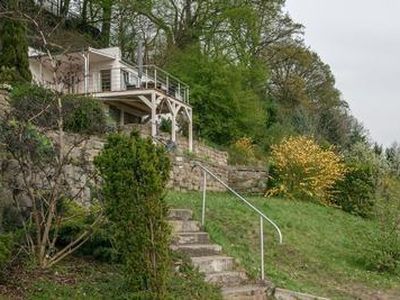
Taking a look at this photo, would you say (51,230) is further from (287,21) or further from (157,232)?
(287,21)

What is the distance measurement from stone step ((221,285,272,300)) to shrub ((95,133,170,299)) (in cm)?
172

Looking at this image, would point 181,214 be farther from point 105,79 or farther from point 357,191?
point 105,79

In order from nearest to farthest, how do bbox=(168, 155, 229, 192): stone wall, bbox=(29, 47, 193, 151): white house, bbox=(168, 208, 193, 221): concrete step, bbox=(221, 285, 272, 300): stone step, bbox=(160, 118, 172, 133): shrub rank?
1. bbox=(221, 285, 272, 300): stone step
2. bbox=(168, 208, 193, 221): concrete step
3. bbox=(168, 155, 229, 192): stone wall
4. bbox=(29, 47, 193, 151): white house
5. bbox=(160, 118, 172, 133): shrub

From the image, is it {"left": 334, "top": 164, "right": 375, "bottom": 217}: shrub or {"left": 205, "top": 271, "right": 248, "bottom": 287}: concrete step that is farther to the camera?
{"left": 334, "top": 164, "right": 375, "bottom": 217}: shrub

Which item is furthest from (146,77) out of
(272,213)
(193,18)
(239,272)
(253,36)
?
(239,272)

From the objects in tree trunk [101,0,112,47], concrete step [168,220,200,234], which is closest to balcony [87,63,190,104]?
tree trunk [101,0,112,47]

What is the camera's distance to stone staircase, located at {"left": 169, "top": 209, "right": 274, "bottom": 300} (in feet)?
27.3

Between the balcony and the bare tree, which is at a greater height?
the balcony

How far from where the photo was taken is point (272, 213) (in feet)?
44.1

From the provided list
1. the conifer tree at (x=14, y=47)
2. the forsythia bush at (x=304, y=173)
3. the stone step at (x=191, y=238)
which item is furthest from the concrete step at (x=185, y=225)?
the conifer tree at (x=14, y=47)

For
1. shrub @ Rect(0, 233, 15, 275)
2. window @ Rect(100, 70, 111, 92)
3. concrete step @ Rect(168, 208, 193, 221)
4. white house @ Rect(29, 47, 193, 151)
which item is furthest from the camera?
window @ Rect(100, 70, 111, 92)

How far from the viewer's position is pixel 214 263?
8828mm

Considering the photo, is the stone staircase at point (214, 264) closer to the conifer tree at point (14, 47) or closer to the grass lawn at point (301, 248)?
the grass lawn at point (301, 248)

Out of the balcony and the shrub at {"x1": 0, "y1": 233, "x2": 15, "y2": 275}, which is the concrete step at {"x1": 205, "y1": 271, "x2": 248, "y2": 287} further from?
the balcony
